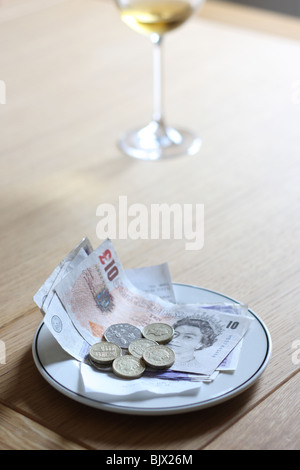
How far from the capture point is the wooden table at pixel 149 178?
67cm

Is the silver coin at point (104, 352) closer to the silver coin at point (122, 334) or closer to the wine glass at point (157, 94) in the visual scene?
the silver coin at point (122, 334)

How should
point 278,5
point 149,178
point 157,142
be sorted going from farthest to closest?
point 278,5, point 157,142, point 149,178

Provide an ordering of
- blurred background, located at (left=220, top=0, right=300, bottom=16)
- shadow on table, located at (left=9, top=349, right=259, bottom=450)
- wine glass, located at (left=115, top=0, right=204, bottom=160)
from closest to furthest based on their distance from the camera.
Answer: shadow on table, located at (left=9, top=349, right=259, bottom=450) < wine glass, located at (left=115, top=0, right=204, bottom=160) < blurred background, located at (left=220, top=0, right=300, bottom=16)

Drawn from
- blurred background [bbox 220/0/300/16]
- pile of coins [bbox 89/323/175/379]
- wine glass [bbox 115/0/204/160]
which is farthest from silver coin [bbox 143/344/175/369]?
blurred background [bbox 220/0/300/16]

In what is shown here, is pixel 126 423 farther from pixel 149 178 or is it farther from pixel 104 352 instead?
pixel 149 178

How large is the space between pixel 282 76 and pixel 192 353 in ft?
3.19

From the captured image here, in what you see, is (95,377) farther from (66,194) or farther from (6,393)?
(66,194)

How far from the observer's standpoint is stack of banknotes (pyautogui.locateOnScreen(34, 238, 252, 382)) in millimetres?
708

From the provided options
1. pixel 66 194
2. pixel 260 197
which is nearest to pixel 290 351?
pixel 260 197

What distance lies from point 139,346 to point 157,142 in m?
0.66

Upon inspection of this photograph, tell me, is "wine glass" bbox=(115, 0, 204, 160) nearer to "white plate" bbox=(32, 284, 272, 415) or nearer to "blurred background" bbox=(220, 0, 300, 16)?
"white plate" bbox=(32, 284, 272, 415)

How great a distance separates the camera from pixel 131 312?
0.80 metres

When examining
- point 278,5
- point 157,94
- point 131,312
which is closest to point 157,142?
point 157,94

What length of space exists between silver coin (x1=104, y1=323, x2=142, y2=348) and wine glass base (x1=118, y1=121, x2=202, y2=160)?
556 mm
